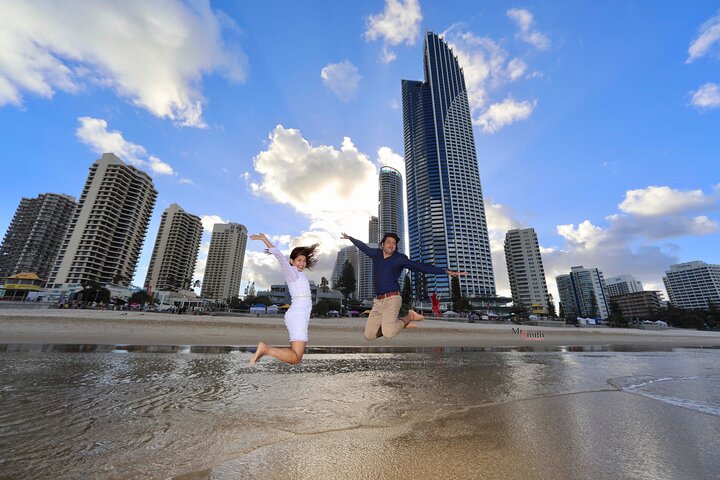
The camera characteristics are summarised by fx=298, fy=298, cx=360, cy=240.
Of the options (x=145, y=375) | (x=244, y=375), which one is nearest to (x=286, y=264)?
(x=244, y=375)

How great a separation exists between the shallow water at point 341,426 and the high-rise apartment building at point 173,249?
188470 millimetres

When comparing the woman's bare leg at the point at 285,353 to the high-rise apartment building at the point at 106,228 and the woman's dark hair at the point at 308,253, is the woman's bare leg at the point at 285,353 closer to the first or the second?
the woman's dark hair at the point at 308,253

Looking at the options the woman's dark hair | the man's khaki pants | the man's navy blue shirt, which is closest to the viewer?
the woman's dark hair

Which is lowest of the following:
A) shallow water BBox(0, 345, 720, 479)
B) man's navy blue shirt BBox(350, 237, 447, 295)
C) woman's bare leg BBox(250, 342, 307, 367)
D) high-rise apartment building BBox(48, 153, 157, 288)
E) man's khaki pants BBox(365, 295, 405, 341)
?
shallow water BBox(0, 345, 720, 479)

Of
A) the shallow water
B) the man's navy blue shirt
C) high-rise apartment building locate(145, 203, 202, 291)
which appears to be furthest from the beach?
high-rise apartment building locate(145, 203, 202, 291)

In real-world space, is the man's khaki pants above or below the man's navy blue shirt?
below

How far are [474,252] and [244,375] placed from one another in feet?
665

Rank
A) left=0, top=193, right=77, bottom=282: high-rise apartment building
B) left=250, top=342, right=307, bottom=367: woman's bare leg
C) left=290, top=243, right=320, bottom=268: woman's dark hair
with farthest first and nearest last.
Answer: left=0, top=193, right=77, bottom=282: high-rise apartment building, left=290, top=243, right=320, bottom=268: woman's dark hair, left=250, top=342, right=307, bottom=367: woman's bare leg

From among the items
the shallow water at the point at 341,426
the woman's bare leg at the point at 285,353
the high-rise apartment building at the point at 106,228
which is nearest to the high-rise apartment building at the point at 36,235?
the high-rise apartment building at the point at 106,228

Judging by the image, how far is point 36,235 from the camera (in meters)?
154

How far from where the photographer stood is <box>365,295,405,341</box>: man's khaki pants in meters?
6.75

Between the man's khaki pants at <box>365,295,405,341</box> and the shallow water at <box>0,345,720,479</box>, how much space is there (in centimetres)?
182

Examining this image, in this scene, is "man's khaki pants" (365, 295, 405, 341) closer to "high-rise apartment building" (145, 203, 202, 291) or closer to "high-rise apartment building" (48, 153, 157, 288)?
"high-rise apartment building" (48, 153, 157, 288)

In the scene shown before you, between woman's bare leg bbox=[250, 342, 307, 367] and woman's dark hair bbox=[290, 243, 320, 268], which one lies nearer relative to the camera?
woman's bare leg bbox=[250, 342, 307, 367]
